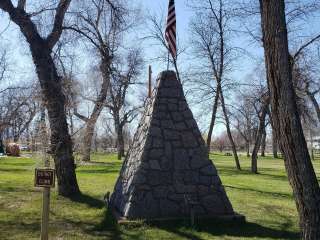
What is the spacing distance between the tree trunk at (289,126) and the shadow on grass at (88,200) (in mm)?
6770

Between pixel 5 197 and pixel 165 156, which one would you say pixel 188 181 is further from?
pixel 5 197

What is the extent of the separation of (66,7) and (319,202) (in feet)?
34.5

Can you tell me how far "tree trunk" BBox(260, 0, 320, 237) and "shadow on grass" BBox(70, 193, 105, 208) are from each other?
6.77 meters

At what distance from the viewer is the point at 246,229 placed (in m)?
9.60

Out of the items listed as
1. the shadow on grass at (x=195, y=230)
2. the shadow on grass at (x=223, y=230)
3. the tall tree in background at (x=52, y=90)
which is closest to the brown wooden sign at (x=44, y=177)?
the shadow on grass at (x=195, y=230)

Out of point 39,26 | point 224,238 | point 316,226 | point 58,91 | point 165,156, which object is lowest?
point 224,238

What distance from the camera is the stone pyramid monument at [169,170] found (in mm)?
9891

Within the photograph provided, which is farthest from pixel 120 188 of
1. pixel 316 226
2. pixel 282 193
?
pixel 282 193

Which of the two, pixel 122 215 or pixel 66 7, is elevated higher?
pixel 66 7

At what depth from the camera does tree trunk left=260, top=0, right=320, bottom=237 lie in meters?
5.93

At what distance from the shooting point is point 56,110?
1352cm

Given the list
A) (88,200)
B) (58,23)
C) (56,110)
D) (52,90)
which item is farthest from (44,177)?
(58,23)

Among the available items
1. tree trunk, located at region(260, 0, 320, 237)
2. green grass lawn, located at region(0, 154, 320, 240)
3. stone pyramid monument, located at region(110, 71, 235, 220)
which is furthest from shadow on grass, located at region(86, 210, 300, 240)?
tree trunk, located at region(260, 0, 320, 237)

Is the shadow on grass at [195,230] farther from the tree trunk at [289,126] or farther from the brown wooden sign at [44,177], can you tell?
the tree trunk at [289,126]
